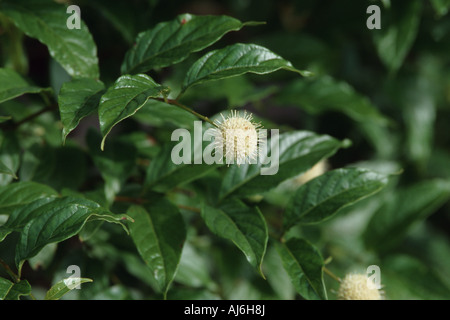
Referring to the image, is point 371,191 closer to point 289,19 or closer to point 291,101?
point 291,101

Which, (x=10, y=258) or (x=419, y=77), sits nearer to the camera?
(x=10, y=258)

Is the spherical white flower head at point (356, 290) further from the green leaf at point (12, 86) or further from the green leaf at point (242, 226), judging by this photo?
the green leaf at point (12, 86)

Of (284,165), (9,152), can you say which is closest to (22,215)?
(9,152)

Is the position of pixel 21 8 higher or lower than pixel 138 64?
higher

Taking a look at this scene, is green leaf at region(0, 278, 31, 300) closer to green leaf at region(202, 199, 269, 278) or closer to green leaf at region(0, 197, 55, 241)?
green leaf at region(0, 197, 55, 241)

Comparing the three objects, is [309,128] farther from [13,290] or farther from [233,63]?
[13,290]

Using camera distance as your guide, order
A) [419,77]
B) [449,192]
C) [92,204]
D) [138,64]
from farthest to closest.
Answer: [419,77] → [449,192] → [138,64] → [92,204]

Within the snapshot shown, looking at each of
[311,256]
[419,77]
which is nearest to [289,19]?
[419,77]

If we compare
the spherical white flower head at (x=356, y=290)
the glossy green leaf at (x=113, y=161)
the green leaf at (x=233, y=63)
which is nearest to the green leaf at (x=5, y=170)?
the glossy green leaf at (x=113, y=161)
